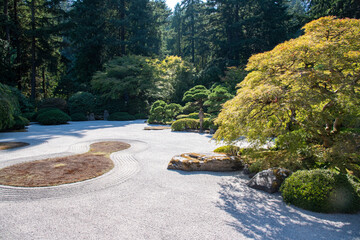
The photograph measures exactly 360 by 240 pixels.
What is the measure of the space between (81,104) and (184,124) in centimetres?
1210

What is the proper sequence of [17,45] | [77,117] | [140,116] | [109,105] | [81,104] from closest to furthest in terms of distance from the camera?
[77,117] → [81,104] → [17,45] → [140,116] → [109,105]

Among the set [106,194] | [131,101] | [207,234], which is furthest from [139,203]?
[131,101]

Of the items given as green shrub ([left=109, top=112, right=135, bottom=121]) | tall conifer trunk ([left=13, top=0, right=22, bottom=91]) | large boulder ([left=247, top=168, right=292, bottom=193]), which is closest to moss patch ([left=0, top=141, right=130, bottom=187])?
large boulder ([left=247, top=168, right=292, bottom=193])

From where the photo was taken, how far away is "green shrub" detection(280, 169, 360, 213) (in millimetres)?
3486

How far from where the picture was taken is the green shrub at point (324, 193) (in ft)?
11.4

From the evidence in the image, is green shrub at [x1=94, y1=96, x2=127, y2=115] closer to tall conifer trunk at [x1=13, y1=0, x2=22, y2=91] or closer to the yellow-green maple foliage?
tall conifer trunk at [x1=13, y1=0, x2=22, y2=91]

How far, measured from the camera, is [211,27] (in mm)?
28297

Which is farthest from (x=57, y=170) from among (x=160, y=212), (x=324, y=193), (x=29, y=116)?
(x=29, y=116)

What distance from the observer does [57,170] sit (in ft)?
18.0

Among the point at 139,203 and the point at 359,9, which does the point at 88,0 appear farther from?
the point at 139,203

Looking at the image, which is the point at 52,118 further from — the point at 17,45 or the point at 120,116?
the point at 17,45

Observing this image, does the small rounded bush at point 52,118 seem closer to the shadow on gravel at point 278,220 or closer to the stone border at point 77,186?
the stone border at point 77,186

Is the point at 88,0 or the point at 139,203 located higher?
the point at 88,0

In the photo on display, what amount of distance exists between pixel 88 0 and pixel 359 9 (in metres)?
25.2
